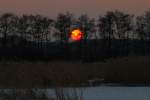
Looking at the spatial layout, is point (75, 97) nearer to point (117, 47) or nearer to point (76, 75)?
point (76, 75)

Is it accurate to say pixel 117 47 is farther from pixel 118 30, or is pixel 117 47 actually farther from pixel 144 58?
pixel 144 58

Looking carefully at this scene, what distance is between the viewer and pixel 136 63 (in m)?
25.9

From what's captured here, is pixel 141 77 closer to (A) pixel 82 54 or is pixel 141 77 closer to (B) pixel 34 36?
(A) pixel 82 54

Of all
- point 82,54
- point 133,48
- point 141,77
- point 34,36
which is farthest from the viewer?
point 34,36

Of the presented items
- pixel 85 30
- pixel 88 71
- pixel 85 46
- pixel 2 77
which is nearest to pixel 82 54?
pixel 85 46

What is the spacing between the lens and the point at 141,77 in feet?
83.1

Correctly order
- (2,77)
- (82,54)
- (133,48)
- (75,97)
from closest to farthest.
Result: (75,97)
(2,77)
(82,54)
(133,48)

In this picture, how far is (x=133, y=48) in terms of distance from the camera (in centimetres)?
5381

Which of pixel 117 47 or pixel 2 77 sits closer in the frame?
pixel 2 77

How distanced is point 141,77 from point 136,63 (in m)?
0.86

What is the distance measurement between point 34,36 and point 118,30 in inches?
345

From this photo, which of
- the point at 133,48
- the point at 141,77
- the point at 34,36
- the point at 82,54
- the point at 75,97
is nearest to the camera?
the point at 75,97

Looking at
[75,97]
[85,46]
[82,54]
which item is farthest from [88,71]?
[85,46]

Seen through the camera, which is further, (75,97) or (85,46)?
(85,46)
